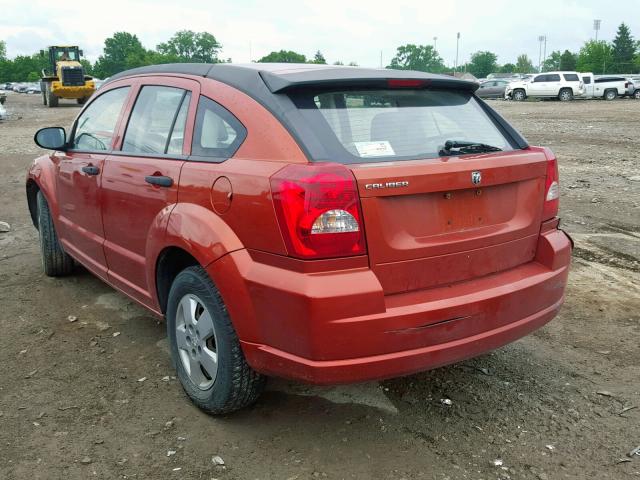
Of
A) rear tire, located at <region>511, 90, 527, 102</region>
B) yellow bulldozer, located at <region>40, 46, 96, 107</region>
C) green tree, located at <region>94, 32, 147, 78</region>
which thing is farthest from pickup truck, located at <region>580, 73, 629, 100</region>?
green tree, located at <region>94, 32, 147, 78</region>

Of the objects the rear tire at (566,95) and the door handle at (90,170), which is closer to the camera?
the door handle at (90,170)

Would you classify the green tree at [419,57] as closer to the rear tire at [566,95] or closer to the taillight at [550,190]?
the rear tire at [566,95]

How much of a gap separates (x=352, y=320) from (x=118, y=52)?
→ 14341 cm

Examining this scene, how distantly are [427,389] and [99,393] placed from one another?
1.81 m

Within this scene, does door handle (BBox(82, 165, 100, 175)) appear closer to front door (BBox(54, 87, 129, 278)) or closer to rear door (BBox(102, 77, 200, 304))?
front door (BBox(54, 87, 129, 278))

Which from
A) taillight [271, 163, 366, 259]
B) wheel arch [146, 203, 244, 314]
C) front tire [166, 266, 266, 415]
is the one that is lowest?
front tire [166, 266, 266, 415]

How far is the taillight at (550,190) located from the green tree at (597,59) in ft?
325

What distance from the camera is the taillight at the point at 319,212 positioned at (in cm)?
253

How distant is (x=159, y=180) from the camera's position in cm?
333

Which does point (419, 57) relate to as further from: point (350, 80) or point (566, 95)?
point (350, 80)

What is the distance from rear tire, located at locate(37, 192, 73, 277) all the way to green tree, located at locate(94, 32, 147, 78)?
130436 mm

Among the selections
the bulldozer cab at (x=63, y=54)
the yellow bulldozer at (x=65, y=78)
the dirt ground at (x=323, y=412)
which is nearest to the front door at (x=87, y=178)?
the dirt ground at (x=323, y=412)

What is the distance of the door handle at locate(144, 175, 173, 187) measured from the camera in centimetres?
326

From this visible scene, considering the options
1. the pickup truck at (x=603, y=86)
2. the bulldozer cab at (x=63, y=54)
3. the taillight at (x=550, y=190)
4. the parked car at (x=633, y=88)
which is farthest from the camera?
the bulldozer cab at (x=63, y=54)
